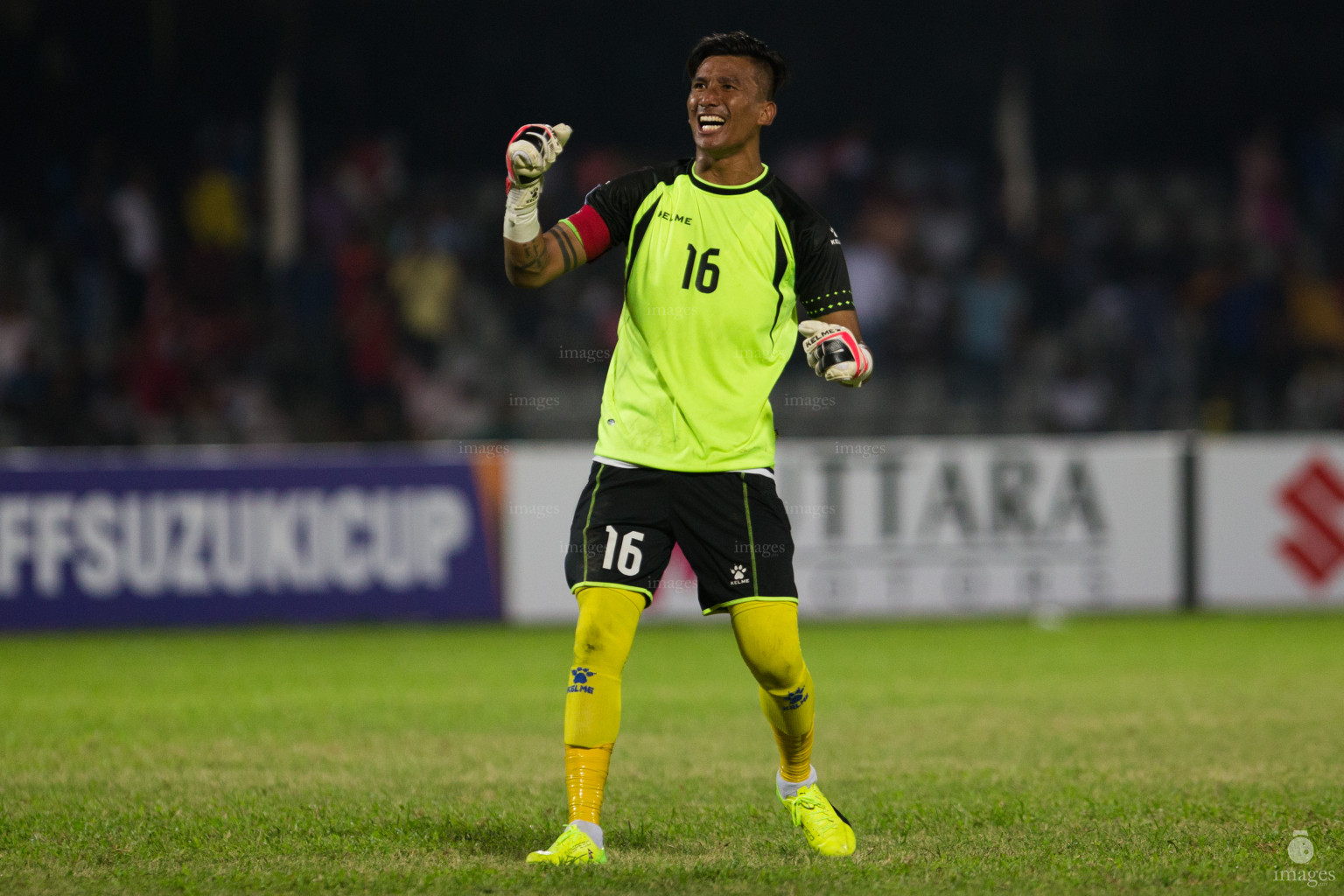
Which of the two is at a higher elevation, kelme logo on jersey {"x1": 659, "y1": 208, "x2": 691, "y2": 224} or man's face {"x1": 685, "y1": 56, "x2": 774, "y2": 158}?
man's face {"x1": 685, "y1": 56, "x2": 774, "y2": 158}

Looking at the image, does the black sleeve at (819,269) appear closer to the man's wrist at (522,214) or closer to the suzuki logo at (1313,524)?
the man's wrist at (522,214)

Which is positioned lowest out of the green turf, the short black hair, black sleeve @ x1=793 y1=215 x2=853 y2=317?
the green turf

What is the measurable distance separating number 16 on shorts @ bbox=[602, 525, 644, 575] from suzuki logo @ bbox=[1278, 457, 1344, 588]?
9027mm

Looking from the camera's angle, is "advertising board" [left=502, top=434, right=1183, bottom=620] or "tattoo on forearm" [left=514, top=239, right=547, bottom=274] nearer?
"tattoo on forearm" [left=514, top=239, right=547, bottom=274]

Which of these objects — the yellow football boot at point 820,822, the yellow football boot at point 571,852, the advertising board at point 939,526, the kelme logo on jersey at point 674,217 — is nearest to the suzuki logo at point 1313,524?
the advertising board at point 939,526

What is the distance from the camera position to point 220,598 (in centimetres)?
1128

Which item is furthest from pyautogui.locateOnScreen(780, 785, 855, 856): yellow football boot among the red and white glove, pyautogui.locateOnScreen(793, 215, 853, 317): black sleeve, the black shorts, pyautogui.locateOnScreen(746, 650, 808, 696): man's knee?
pyautogui.locateOnScreen(793, 215, 853, 317): black sleeve

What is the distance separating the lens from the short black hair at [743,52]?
457cm

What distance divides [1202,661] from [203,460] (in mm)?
7083

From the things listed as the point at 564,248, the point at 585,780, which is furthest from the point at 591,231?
the point at 585,780

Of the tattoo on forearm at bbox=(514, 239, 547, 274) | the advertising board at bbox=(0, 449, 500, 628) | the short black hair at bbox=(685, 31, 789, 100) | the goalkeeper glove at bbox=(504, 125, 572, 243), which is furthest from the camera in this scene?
the advertising board at bbox=(0, 449, 500, 628)

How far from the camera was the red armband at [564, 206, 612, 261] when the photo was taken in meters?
4.46

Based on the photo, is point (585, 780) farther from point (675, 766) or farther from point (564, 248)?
point (675, 766)

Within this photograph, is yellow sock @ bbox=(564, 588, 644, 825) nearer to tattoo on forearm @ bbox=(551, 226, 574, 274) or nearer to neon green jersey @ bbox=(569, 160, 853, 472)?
neon green jersey @ bbox=(569, 160, 853, 472)
